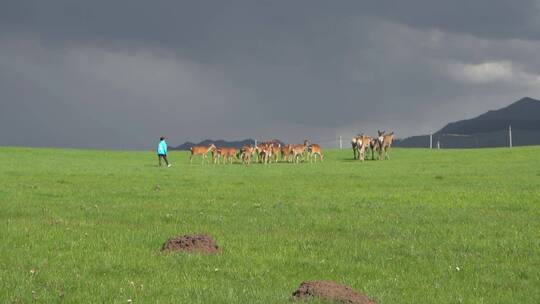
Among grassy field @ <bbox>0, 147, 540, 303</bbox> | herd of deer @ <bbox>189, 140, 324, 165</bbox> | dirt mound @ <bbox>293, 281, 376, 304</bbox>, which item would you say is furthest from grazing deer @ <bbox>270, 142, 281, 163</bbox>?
dirt mound @ <bbox>293, 281, 376, 304</bbox>

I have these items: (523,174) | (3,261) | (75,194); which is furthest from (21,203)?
(523,174)

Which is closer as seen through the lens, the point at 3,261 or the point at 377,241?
the point at 3,261

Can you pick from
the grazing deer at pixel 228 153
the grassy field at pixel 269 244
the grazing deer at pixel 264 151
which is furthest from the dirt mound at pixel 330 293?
the grazing deer at pixel 228 153

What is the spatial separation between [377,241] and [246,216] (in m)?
4.84

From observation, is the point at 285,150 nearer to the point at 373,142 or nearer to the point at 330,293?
the point at 373,142

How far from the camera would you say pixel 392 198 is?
74.3ft

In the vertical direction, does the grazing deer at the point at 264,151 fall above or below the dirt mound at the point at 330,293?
above

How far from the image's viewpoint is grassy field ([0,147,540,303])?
9.81 meters

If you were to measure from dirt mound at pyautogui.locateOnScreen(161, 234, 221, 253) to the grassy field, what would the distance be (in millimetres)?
305

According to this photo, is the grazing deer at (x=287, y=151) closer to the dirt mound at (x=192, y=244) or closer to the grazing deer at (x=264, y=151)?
the grazing deer at (x=264, y=151)

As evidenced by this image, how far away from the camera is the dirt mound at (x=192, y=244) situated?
12.5 m

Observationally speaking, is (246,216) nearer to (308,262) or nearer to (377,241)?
(377,241)

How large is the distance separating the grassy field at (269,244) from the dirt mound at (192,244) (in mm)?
305

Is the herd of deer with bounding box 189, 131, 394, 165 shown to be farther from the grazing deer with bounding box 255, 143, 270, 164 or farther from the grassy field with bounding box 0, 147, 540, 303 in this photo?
the grassy field with bounding box 0, 147, 540, 303
